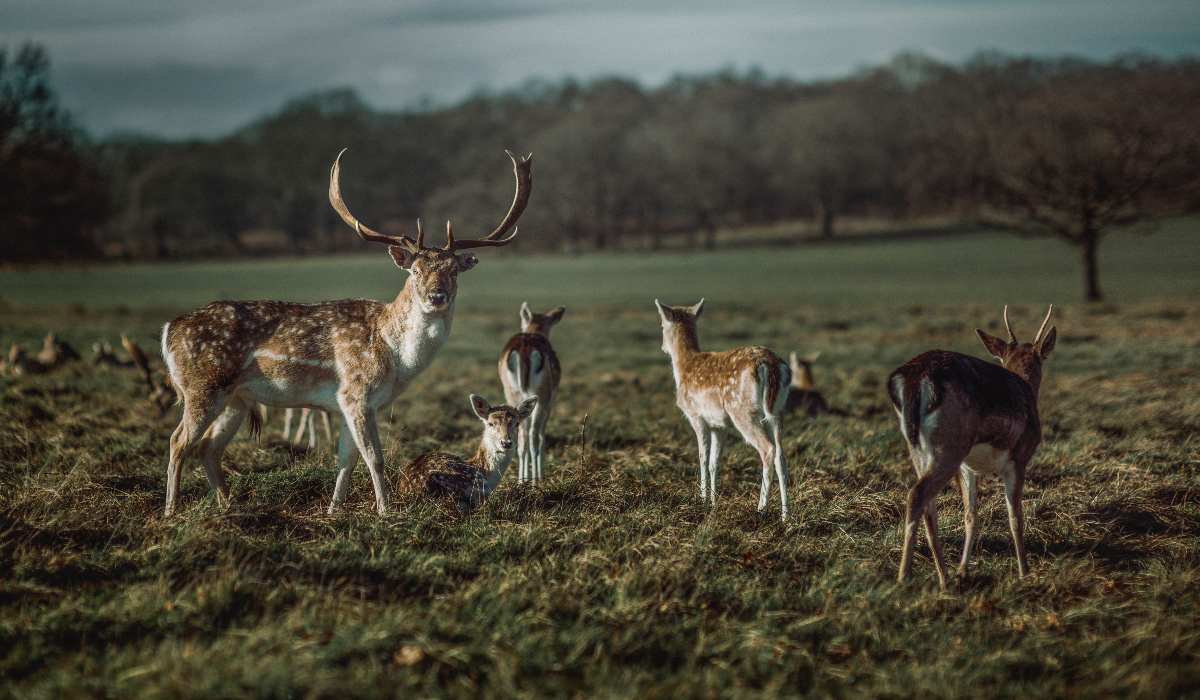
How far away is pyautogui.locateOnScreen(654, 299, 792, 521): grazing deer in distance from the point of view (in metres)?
7.06

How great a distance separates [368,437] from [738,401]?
275 centimetres

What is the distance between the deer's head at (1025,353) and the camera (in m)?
6.95

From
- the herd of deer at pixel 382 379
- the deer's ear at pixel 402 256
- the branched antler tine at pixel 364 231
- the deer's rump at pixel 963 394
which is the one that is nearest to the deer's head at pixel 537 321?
the herd of deer at pixel 382 379

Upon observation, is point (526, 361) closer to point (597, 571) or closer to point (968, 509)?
point (597, 571)

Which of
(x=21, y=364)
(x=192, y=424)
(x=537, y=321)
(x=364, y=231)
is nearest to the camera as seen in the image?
(x=192, y=424)

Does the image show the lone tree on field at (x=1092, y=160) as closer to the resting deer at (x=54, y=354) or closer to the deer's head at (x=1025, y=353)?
the deer's head at (x=1025, y=353)

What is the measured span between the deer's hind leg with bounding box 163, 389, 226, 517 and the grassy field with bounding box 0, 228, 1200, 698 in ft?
1.10

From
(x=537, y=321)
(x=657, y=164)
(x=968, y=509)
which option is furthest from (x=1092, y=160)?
(x=657, y=164)

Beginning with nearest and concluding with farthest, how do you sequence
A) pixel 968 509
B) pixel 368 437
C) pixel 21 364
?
pixel 968 509 < pixel 368 437 < pixel 21 364

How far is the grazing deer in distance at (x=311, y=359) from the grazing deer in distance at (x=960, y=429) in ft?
11.0

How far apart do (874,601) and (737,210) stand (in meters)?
76.4

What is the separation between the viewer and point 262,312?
7.11m

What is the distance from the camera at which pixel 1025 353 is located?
7047 mm

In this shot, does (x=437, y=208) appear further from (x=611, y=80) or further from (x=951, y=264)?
(x=611, y=80)
